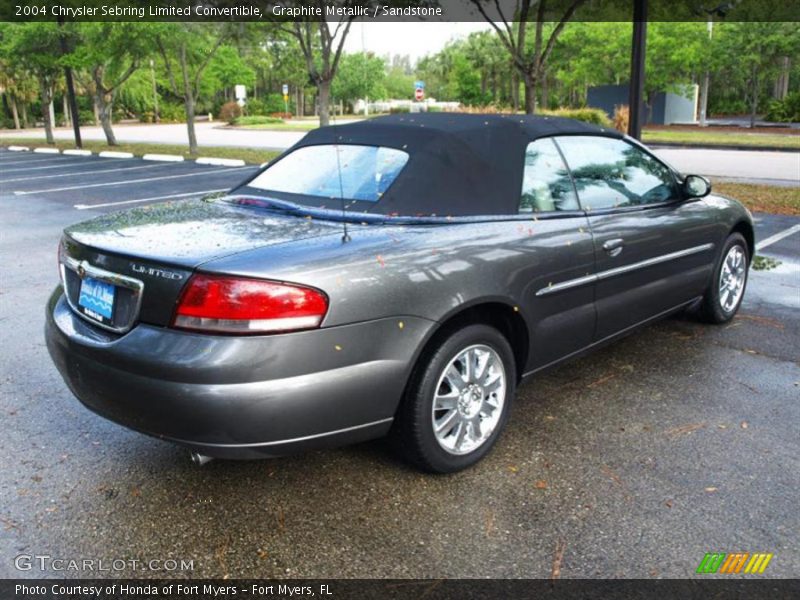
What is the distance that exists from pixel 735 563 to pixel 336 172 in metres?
2.45

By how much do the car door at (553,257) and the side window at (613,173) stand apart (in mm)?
122

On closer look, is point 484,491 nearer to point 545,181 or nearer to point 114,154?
point 545,181

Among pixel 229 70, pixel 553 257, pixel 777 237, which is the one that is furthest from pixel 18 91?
pixel 553 257

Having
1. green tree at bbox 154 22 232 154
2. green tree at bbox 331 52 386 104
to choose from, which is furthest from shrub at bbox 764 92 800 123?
green tree at bbox 331 52 386 104

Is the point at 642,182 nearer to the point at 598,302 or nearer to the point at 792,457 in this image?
the point at 598,302

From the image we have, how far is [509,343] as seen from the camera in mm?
3500

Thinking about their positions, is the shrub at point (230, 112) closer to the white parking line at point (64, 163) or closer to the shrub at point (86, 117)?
the shrub at point (86, 117)

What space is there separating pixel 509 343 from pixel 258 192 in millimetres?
1533

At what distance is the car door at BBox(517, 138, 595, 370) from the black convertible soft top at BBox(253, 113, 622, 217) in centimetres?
11

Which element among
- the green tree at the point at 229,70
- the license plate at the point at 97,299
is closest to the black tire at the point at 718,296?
the license plate at the point at 97,299

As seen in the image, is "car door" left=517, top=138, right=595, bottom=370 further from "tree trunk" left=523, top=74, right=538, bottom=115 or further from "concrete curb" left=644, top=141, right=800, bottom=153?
"concrete curb" left=644, top=141, right=800, bottom=153

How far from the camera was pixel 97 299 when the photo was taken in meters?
2.96

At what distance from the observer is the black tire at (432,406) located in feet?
9.80

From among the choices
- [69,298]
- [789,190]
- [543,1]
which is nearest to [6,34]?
[543,1]
